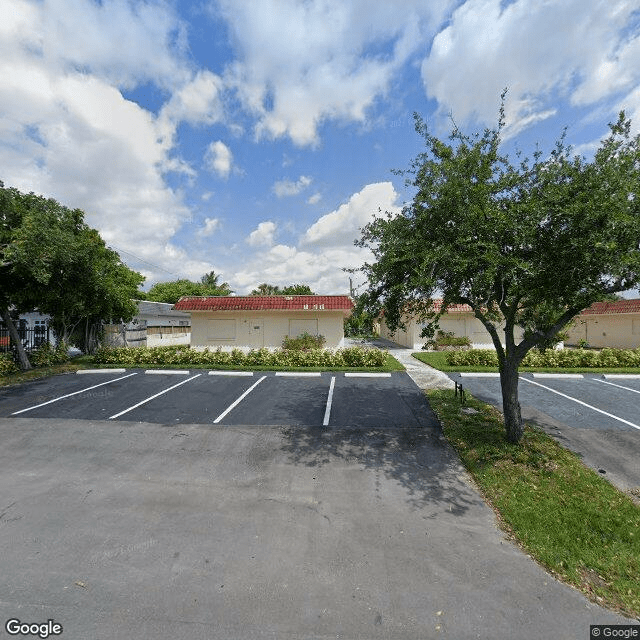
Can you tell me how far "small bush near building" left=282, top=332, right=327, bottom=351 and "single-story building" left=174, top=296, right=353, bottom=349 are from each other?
0.34 m

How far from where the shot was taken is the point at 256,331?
21422 millimetres

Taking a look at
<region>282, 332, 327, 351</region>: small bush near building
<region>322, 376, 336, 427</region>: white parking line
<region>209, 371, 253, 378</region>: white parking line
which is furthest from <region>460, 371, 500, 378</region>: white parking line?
<region>209, 371, 253, 378</region>: white parking line

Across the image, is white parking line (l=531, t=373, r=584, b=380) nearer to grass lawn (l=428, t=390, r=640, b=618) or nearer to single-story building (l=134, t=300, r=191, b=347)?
grass lawn (l=428, t=390, r=640, b=618)

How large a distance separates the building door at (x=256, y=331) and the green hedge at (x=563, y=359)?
11.4 meters

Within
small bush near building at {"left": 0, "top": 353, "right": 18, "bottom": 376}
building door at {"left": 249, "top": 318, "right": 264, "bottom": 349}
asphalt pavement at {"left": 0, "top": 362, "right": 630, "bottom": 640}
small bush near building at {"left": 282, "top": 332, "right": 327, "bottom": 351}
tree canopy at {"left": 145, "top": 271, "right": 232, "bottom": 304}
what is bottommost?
asphalt pavement at {"left": 0, "top": 362, "right": 630, "bottom": 640}

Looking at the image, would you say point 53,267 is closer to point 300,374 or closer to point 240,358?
point 240,358

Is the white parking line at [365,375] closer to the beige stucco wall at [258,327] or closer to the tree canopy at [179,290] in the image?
the beige stucco wall at [258,327]

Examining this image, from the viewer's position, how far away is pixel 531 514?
15.4 feet

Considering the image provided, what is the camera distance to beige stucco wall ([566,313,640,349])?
2402 cm

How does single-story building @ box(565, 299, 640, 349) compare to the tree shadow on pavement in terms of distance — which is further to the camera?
single-story building @ box(565, 299, 640, 349)

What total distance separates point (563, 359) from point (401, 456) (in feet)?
44.6

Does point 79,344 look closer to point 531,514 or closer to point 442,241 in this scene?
point 442,241

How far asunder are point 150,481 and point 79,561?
1926 millimetres

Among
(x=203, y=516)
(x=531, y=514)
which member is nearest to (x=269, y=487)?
(x=203, y=516)
